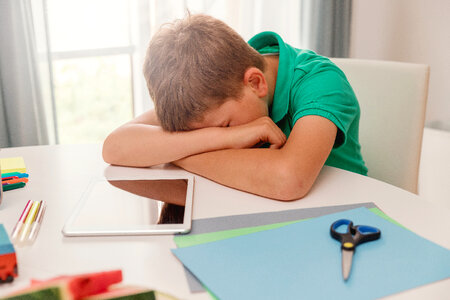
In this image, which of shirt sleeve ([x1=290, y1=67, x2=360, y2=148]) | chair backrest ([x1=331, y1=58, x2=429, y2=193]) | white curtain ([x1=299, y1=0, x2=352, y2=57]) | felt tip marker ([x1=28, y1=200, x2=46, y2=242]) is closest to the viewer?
felt tip marker ([x1=28, y1=200, x2=46, y2=242])

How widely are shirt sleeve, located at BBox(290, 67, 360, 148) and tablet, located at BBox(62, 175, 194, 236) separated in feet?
0.93

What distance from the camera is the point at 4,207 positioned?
722mm

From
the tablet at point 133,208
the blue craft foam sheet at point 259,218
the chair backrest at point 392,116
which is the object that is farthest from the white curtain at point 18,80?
the blue craft foam sheet at point 259,218

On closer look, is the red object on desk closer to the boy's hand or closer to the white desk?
the white desk

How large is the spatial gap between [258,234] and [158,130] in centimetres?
42

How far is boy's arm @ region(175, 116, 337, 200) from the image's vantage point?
743mm

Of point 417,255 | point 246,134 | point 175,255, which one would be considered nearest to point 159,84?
point 246,134

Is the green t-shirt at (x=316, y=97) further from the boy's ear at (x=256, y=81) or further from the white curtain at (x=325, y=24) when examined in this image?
the white curtain at (x=325, y=24)

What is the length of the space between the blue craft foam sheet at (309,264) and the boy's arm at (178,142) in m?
0.28

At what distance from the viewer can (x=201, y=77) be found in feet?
2.88

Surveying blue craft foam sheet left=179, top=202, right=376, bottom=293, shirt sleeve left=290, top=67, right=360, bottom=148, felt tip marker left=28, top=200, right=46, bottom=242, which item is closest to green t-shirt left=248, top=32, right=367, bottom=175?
shirt sleeve left=290, top=67, right=360, bottom=148

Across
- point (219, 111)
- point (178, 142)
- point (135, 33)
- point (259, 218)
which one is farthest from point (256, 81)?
point (135, 33)

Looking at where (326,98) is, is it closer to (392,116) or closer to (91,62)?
(392,116)

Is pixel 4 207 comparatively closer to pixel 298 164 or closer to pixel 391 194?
pixel 298 164
